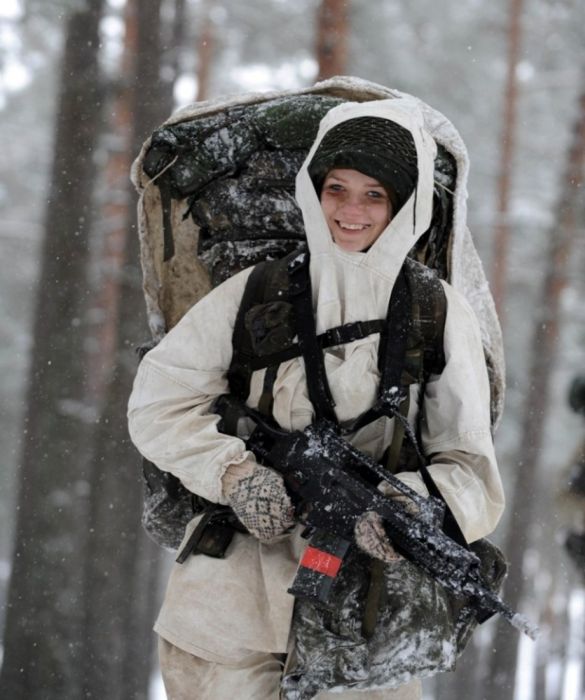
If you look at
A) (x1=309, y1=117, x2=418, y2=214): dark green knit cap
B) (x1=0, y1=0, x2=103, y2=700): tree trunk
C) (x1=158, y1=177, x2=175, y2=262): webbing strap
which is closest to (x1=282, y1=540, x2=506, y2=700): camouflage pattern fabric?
(x1=309, y1=117, x2=418, y2=214): dark green knit cap

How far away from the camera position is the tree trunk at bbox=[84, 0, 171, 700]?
932 centimetres

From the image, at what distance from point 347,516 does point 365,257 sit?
0.82 meters

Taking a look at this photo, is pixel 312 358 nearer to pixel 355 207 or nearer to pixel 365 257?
pixel 365 257

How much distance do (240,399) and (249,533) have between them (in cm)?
44

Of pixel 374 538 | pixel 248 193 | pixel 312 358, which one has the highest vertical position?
pixel 248 193

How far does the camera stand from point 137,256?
937cm

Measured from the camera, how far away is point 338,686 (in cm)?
286

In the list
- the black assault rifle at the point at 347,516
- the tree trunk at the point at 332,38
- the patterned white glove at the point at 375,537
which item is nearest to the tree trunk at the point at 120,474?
the tree trunk at the point at 332,38

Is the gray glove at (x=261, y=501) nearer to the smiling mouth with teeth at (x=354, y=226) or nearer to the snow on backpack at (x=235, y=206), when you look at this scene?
the snow on backpack at (x=235, y=206)

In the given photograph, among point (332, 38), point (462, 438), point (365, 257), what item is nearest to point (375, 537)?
point (462, 438)

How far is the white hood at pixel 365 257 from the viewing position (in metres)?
3.05

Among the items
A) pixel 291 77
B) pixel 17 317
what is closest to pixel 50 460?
pixel 291 77

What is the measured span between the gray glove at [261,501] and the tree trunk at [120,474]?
6286mm

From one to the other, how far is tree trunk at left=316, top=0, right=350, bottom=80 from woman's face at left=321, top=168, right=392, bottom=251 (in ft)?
27.3
